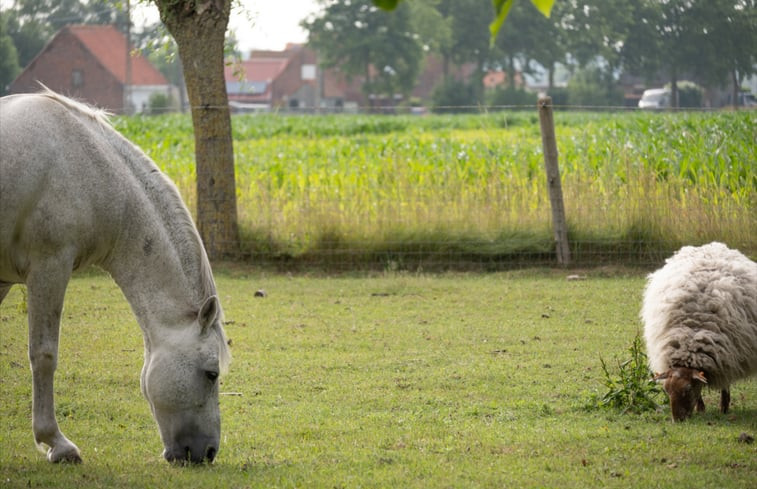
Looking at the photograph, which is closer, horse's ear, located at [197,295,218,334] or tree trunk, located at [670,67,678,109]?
horse's ear, located at [197,295,218,334]

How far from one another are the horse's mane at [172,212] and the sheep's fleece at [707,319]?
276 centimetres

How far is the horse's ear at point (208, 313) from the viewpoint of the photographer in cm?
444

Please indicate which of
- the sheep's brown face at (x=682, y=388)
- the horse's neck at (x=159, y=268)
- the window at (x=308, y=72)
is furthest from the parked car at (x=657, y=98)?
the window at (x=308, y=72)

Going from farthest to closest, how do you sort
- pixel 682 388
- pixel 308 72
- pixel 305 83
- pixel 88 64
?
pixel 308 72 → pixel 305 83 → pixel 88 64 → pixel 682 388

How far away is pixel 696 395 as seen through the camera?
17.5 feet

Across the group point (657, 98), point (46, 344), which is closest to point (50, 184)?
point (46, 344)

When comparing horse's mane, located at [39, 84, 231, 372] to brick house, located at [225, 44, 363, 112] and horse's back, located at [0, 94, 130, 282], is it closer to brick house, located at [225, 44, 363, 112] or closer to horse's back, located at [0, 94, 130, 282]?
horse's back, located at [0, 94, 130, 282]

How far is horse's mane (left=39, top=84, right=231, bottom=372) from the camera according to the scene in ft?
15.3

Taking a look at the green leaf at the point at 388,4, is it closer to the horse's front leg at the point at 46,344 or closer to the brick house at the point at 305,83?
the horse's front leg at the point at 46,344

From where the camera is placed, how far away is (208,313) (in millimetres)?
4504

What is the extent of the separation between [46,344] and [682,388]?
3590 millimetres

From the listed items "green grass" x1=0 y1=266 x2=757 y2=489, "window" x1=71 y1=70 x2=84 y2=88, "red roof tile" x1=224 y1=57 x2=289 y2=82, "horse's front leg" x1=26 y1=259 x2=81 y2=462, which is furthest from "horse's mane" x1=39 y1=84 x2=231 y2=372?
"red roof tile" x1=224 y1=57 x2=289 y2=82

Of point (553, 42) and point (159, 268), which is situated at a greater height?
point (553, 42)

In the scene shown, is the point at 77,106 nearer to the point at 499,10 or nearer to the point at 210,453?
the point at 210,453
